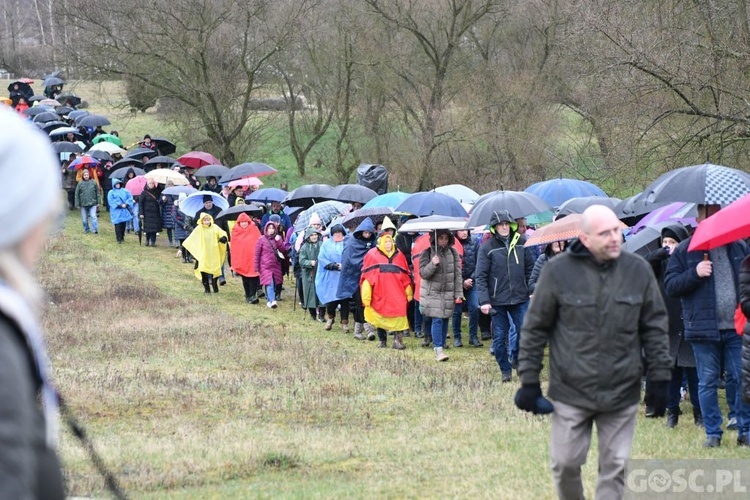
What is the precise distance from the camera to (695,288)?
9.35 m

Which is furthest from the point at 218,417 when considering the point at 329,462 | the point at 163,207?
the point at 163,207

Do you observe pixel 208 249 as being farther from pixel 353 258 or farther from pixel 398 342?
pixel 398 342

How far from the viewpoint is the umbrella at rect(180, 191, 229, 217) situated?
1008 inches

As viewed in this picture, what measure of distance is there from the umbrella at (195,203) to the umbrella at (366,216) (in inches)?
264

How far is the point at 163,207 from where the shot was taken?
2970 centimetres

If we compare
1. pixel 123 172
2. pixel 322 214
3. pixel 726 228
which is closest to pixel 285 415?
pixel 726 228

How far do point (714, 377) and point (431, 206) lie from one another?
9587 mm

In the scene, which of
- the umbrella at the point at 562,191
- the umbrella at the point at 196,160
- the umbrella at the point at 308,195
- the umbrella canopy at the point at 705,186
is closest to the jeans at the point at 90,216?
the umbrella at the point at 196,160

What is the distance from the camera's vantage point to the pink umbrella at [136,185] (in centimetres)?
3047

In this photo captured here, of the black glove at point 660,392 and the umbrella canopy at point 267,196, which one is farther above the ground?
the umbrella canopy at point 267,196

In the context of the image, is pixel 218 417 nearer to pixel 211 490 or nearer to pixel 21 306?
pixel 211 490

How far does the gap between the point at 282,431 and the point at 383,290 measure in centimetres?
645

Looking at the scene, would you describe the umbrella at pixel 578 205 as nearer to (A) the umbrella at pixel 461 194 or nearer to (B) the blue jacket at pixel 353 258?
(B) the blue jacket at pixel 353 258

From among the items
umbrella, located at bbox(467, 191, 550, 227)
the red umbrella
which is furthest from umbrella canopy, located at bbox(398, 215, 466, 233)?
the red umbrella
